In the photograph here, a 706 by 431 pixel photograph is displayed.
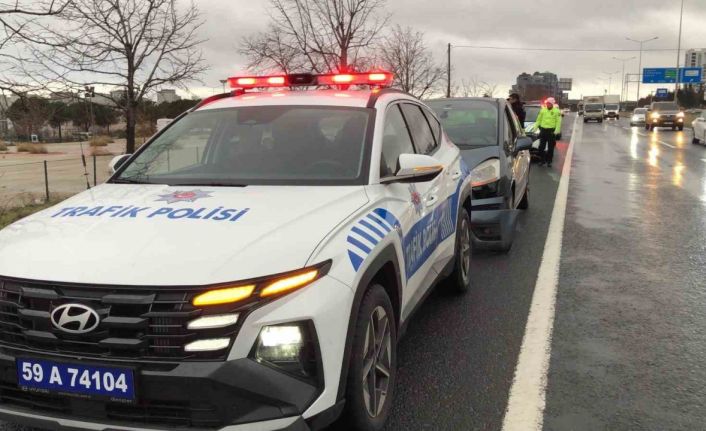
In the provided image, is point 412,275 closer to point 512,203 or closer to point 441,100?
point 512,203

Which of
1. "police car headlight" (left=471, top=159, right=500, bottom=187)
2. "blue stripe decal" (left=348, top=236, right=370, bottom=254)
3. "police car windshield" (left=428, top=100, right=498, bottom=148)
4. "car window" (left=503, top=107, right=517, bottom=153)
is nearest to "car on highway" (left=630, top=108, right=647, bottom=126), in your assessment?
"car window" (left=503, top=107, right=517, bottom=153)

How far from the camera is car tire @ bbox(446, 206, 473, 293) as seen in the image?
5.06m

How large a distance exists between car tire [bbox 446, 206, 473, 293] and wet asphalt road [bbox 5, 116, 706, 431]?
0.11 m

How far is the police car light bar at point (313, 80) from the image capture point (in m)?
4.36

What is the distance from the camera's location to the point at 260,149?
3799mm

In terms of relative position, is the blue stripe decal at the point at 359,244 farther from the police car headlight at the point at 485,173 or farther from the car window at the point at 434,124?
the police car headlight at the point at 485,173

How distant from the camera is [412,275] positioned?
3590mm

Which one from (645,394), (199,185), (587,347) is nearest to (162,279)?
(199,185)

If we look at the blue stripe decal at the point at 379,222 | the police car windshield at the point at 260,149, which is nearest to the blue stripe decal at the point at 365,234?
the blue stripe decal at the point at 379,222

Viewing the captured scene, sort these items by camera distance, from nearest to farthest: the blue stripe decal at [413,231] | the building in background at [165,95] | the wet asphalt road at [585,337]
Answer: the blue stripe decal at [413,231], the wet asphalt road at [585,337], the building in background at [165,95]

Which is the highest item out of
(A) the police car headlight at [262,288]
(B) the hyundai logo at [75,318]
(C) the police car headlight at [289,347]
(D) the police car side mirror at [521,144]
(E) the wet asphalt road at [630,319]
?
(D) the police car side mirror at [521,144]

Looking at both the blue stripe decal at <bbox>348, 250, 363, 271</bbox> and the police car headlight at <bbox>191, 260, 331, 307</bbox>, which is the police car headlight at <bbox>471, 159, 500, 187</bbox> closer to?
the blue stripe decal at <bbox>348, 250, 363, 271</bbox>

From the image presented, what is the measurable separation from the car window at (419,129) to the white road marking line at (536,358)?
59.8 inches

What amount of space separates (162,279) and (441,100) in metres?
7.16
